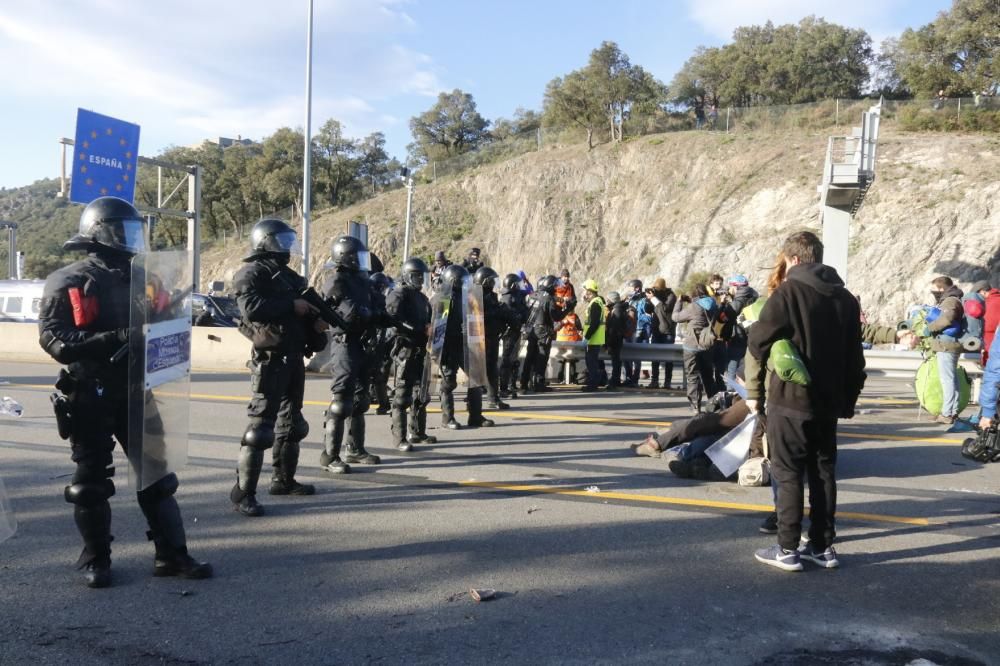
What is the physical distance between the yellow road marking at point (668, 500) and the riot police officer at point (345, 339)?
44.6 inches

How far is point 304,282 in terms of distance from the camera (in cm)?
584

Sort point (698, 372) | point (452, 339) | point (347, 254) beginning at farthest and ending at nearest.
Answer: point (698, 372), point (452, 339), point (347, 254)

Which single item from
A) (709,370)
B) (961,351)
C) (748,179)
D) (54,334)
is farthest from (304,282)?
(748,179)

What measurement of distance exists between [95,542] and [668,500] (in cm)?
388

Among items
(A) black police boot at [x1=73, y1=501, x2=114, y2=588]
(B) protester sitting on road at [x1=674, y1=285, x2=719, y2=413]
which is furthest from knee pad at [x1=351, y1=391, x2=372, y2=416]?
(B) protester sitting on road at [x1=674, y1=285, x2=719, y2=413]

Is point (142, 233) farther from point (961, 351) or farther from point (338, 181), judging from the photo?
point (338, 181)

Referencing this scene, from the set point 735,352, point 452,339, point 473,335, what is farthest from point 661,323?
point 452,339

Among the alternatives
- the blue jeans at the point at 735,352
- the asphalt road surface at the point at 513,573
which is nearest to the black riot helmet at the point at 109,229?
the asphalt road surface at the point at 513,573

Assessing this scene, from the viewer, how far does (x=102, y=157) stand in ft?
57.7

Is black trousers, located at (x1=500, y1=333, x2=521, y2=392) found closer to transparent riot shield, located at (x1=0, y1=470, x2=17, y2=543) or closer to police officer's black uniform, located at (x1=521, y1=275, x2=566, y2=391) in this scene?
police officer's black uniform, located at (x1=521, y1=275, x2=566, y2=391)

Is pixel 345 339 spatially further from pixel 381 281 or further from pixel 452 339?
pixel 381 281

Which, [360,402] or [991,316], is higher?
[991,316]

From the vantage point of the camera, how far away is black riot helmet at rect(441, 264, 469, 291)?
346 inches

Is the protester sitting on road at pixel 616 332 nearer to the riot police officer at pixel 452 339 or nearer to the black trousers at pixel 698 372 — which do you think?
the black trousers at pixel 698 372
